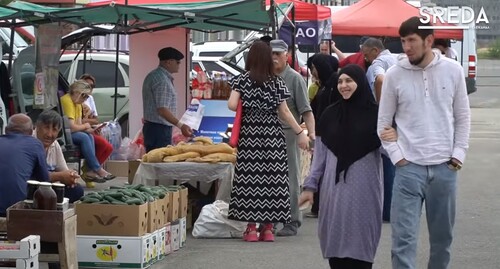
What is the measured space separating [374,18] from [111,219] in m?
14.0

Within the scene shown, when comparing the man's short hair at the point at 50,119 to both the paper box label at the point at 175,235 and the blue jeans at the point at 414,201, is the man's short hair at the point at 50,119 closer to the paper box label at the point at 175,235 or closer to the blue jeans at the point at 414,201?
the paper box label at the point at 175,235

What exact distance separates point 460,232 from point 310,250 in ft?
6.27

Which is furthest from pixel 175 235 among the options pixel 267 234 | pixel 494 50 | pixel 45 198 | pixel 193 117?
pixel 494 50

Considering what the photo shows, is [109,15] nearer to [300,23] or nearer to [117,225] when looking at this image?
[117,225]

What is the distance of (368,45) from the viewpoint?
12695mm

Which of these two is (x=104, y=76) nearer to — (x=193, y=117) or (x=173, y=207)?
(x=193, y=117)

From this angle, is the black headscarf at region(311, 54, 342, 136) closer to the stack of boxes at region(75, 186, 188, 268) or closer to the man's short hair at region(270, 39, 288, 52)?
the man's short hair at region(270, 39, 288, 52)

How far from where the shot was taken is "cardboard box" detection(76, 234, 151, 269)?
348 inches

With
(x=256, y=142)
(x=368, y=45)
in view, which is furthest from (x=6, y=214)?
(x=368, y=45)

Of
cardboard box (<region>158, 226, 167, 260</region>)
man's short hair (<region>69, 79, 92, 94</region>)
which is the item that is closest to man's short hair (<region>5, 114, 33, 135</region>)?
cardboard box (<region>158, 226, 167, 260</region>)

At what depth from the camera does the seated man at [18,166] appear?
7996mm

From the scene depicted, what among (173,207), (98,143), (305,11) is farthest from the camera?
(305,11)

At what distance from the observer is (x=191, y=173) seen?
35.4ft

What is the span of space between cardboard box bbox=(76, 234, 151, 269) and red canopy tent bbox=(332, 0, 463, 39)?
1357cm
